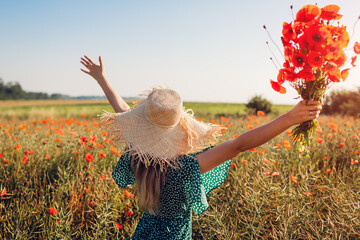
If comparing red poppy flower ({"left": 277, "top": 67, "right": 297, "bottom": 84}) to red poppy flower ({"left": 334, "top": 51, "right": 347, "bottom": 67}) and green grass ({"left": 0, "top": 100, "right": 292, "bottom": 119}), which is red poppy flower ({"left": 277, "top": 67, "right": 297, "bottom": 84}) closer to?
red poppy flower ({"left": 334, "top": 51, "right": 347, "bottom": 67})

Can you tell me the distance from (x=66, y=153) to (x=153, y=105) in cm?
251

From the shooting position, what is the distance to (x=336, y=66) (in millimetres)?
1483

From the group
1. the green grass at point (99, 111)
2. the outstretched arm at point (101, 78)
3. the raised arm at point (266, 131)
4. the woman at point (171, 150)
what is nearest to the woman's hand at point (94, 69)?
the outstretched arm at point (101, 78)

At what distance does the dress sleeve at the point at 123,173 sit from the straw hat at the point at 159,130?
18 centimetres

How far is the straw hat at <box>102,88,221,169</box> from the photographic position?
5.09 feet

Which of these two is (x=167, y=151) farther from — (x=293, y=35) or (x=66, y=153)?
(x=66, y=153)

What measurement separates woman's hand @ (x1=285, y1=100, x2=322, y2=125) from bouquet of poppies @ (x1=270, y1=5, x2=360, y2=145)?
63 mm

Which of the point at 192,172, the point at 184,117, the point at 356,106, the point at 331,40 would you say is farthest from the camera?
the point at 356,106

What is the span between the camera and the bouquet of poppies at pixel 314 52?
1.48m

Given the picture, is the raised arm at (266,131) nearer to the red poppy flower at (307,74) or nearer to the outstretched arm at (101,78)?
the red poppy flower at (307,74)

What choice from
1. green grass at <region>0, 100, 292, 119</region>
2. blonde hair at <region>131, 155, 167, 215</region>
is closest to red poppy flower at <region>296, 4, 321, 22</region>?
blonde hair at <region>131, 155, 167, 215</region>

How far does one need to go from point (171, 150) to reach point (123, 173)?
445mm

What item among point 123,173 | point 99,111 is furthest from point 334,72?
point 99,111

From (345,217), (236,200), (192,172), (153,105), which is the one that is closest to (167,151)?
(192,172)
